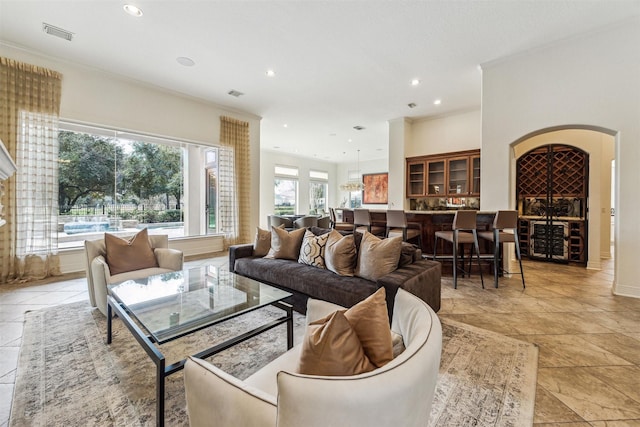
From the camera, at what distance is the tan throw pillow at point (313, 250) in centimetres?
294

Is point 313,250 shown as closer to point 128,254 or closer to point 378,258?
point 378,258

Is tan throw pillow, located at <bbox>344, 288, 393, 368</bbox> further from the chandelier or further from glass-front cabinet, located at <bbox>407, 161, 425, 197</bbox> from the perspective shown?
the chandelier

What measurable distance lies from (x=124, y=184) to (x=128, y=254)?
270cm

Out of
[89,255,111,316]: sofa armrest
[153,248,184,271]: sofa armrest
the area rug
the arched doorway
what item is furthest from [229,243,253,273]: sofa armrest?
the arched doorway

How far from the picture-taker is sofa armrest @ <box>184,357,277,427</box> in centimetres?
75

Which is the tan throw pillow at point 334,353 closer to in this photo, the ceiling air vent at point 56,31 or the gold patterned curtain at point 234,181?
the ceiling air vent at point 56,31

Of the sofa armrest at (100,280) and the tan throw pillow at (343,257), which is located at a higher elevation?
the tan throw pillow at (343,257)

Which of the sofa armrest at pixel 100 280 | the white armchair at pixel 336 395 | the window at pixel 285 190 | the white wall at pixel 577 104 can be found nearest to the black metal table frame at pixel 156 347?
the sofa armrest at pixel 100 280

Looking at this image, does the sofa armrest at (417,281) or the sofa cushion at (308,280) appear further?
the sofa cushion at (308,280)

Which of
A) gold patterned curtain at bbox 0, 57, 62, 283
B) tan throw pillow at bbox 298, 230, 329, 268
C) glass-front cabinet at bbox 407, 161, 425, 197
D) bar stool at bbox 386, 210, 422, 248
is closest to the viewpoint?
tan throw pillow at bbox 298, 230, 329, 268

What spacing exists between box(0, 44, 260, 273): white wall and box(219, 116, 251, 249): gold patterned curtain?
21 centimetres

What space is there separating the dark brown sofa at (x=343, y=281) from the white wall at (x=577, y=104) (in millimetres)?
2446

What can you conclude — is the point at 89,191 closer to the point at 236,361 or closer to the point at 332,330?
the point at 236,361

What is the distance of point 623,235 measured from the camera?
3307 mm
